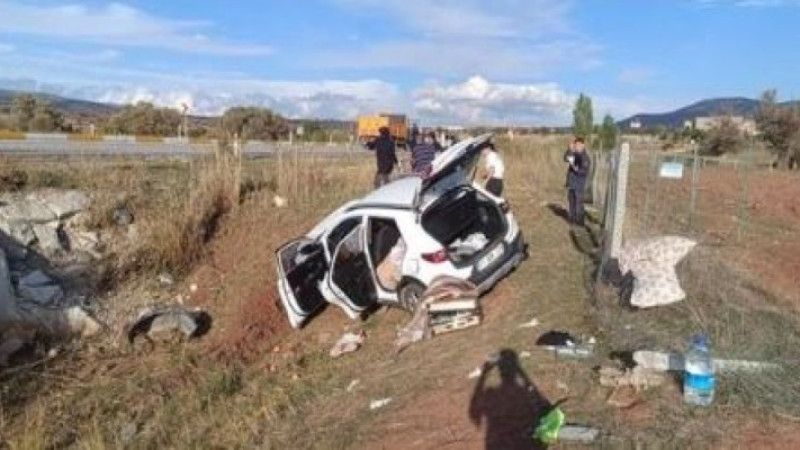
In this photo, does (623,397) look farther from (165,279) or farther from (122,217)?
(122,217)

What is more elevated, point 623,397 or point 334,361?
point 623,397

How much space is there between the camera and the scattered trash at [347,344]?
14.0 meters

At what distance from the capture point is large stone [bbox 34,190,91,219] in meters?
19.9

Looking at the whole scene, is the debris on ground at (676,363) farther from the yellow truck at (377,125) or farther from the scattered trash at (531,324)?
the yellow truck at (377,125)

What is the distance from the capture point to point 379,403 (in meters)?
10.5

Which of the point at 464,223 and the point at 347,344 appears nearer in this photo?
the point at 347,344

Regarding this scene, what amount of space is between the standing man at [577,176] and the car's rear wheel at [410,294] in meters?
5.69

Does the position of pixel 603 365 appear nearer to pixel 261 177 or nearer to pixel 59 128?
pixel 261 177

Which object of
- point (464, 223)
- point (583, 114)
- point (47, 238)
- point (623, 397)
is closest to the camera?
point (623, 397)

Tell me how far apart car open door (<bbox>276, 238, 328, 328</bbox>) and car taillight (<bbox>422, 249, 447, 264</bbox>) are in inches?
92.8

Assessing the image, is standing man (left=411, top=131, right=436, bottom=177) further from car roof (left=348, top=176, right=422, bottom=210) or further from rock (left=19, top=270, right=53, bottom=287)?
rock (left=19, top=270, right=53, bottom=287)

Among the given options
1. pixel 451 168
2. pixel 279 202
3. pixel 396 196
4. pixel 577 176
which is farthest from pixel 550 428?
pixel 279 202

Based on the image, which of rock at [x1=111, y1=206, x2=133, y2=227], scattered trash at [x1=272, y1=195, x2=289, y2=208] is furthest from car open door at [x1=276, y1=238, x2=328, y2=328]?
scattered trash at [x1=272, y1=195, x2=289, y2=208]

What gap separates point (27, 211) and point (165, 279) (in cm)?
299
